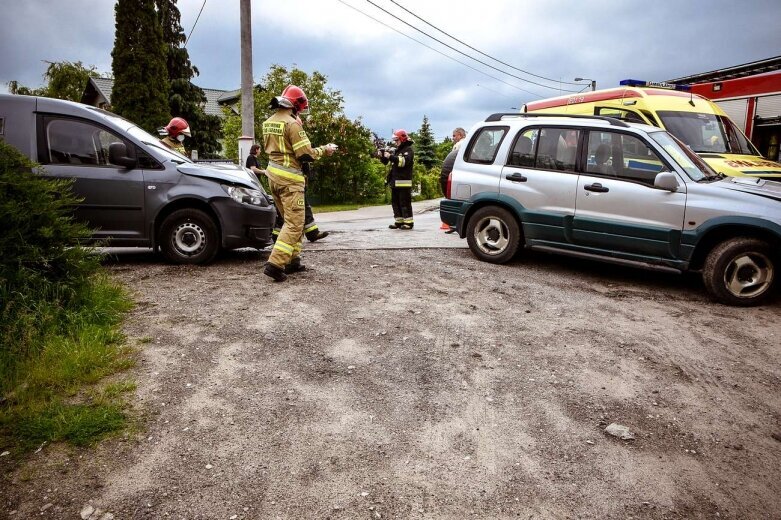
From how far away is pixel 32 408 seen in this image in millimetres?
3160

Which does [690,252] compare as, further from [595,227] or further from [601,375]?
[601,375]

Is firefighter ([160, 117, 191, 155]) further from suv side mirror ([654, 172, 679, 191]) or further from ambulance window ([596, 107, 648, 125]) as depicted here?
ambulance window ([596, 107, 648, 125])

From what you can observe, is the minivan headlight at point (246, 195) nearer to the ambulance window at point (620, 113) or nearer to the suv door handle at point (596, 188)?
the suv door handle at point (596, 188)

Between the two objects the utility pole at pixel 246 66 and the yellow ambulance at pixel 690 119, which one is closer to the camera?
the yellow ambulance at pixel 690 119

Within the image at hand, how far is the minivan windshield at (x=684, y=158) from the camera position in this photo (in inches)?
240

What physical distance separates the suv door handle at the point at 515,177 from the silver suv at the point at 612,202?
0.04 ft

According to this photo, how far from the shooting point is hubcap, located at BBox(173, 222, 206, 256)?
6.78m

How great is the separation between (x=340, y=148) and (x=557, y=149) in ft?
40.3

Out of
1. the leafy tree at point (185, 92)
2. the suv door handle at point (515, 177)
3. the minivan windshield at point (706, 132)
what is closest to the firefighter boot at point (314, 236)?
the suv door handle at point (515, 177)

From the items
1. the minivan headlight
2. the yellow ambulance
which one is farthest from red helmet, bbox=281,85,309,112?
the yellow ambulance

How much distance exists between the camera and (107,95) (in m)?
34.8

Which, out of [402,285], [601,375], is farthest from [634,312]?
[402,285]

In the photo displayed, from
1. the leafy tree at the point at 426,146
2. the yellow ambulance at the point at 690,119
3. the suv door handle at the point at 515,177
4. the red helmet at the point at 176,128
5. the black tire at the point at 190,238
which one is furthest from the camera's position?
the leafy tree at the point at 426,146

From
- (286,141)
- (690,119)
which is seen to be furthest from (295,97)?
(690,119)
